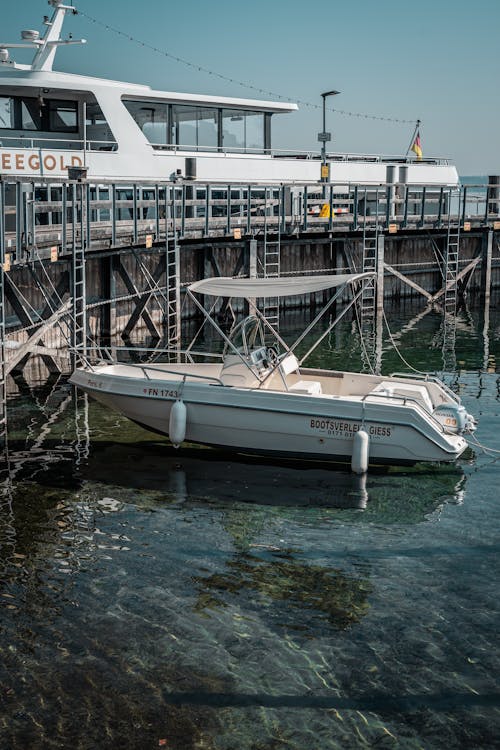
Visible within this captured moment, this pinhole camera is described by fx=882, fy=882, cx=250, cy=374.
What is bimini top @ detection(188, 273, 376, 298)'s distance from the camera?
48.1 feet

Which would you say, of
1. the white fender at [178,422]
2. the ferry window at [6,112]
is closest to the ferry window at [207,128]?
the ferry window at [6,112]

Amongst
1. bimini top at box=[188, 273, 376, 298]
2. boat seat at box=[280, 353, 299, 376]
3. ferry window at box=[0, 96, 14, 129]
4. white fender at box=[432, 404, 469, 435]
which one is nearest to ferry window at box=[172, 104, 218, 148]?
ferry window at box=[0, 96, 14, 129]

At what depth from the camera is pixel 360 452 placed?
1358 centimetres

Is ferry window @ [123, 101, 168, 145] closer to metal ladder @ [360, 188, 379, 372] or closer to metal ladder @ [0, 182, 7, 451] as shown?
metal ladder @ [360, 188, 379, 372]

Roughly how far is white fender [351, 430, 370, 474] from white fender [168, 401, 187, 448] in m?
2.82

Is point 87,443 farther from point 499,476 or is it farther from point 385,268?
point 385,268

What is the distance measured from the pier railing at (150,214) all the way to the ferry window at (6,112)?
2117 mm

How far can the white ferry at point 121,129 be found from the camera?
2692 centimetres

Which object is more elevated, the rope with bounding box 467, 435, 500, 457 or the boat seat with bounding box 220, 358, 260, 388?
the boat seat with bounding box 220, 358, 260, 388

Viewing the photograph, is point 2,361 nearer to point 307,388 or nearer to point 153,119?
point 307,388

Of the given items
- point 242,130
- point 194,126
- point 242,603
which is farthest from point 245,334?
point 242,130

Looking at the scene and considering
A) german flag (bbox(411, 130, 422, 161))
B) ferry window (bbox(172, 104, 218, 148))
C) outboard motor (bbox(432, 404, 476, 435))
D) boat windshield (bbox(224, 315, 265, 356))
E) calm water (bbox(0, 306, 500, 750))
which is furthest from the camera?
german flag (bbox(411, 130, 422, 161))

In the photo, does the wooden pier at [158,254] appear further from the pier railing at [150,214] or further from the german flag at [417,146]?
the german flag at [417,146]

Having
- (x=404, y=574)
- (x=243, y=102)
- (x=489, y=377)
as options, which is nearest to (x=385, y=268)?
(x=243, y=102)
